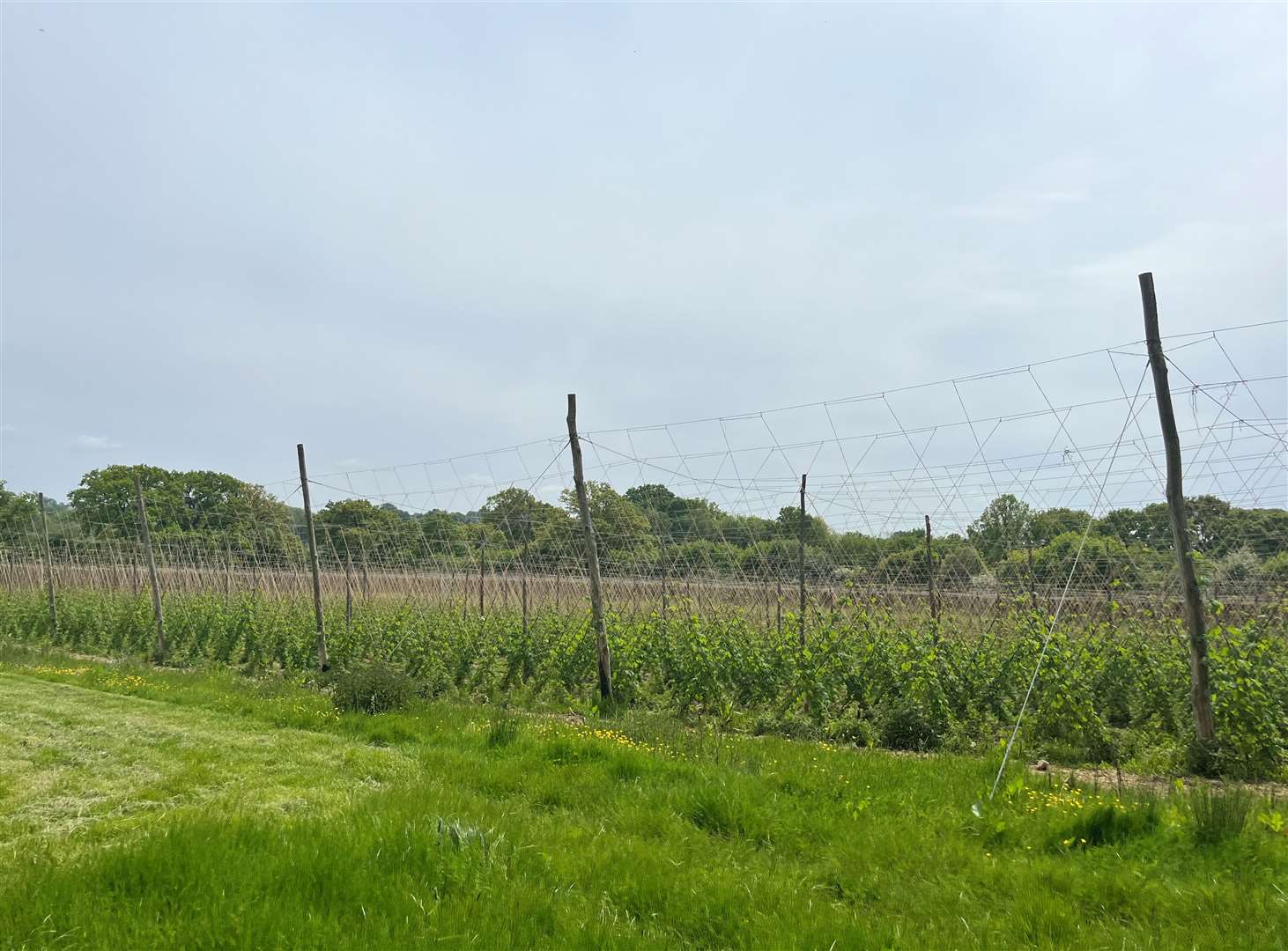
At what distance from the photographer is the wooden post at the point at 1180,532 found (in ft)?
19.3

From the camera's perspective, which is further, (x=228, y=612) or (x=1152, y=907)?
(x=228, y=612)

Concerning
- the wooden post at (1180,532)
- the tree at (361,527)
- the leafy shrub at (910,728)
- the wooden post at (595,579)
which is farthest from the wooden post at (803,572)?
the tree at (361,527)

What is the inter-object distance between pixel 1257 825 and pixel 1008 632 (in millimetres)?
5505

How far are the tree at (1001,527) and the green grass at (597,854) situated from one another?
18.6ft

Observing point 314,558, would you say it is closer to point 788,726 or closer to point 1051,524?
point 788,726

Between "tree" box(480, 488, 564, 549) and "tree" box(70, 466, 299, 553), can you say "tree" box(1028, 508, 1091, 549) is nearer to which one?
"tree" box(480, 488, 564, 549)

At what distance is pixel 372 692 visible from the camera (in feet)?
29.0

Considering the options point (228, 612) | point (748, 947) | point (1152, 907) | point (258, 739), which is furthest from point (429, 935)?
point (228, 612)

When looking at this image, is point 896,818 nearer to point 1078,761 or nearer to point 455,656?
point 1078,761

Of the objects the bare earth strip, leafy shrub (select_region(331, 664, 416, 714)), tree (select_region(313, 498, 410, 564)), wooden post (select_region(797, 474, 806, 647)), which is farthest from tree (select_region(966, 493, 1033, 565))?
tree (select_region(313, 498, 410, 564))

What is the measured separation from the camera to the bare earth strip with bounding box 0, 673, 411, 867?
14.9ft

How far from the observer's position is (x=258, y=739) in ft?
23.3

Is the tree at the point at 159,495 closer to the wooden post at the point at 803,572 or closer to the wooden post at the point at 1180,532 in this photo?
the wooden post at the point at 803,572

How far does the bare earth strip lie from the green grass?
37 mm
